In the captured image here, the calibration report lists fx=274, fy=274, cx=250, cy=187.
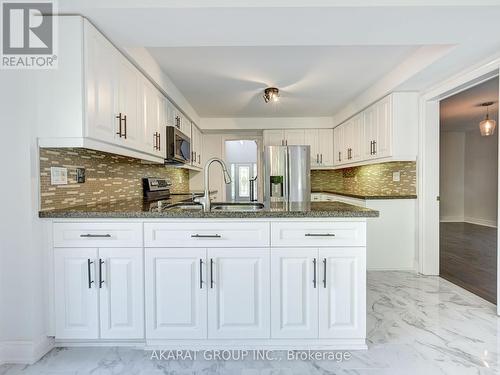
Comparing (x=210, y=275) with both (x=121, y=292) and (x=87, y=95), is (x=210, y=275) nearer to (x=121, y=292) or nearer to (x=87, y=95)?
(x=121, y=292)

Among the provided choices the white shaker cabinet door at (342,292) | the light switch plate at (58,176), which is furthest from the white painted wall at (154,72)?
the white shaker cabinet door at (342,292)

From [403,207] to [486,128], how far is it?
7.19 feet

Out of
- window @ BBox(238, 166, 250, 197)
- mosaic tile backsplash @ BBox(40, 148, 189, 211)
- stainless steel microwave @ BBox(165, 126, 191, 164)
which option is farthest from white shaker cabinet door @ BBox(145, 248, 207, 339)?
window @ BBox(238, 166, 250, 197)

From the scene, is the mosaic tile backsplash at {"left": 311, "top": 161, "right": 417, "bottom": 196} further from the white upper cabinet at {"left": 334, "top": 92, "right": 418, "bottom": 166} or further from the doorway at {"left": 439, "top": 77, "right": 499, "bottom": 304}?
the doorway at {"left": 439, "top": 77, "right": 499, "bottom": 304}

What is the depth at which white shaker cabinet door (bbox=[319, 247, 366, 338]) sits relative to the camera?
170cm

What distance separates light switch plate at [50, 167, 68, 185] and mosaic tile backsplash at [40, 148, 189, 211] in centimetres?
2

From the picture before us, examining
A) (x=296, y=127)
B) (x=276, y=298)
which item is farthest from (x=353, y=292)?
(x=296, y=127)

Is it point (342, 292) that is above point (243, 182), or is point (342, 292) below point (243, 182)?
below

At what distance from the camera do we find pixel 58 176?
189cm

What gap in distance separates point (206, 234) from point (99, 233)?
0.66 meters

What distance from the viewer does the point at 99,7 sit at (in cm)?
158

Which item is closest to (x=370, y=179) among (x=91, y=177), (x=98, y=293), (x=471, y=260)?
(x=471, y=260)

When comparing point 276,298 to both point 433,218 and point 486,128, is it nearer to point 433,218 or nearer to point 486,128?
point 433,218

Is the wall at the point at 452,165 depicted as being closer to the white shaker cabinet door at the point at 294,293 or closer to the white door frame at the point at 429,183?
the white door frame at the point at 429,183
